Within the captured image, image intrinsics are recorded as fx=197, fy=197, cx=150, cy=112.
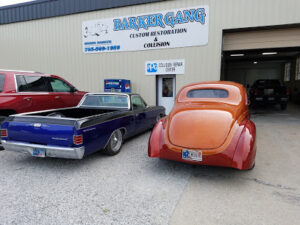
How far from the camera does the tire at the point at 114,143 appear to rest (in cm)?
429

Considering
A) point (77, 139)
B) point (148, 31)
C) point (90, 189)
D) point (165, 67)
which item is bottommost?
point (90, 189)

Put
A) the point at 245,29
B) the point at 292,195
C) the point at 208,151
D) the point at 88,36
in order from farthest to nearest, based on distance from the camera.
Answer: the point at 88,36
the point at 245,29
the point at 208,151
the point at 292,195

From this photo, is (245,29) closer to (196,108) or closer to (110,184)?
(196,108)

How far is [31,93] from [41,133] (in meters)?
2.67

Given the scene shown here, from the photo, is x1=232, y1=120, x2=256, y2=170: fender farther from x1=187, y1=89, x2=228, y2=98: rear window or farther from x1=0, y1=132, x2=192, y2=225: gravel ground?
x1=187, y1=89, x2=228, y2=98: rear window

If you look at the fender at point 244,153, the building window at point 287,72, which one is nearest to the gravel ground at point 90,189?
the fender at point 244,153

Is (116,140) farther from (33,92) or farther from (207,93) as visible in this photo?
(33,92)

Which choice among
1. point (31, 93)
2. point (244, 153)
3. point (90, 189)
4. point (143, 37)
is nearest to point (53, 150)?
point (90, 189)

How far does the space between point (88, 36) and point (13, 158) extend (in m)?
7.93

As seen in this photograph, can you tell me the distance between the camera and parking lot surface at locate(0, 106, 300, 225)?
2.37 m

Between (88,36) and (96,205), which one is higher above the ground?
(88,36)

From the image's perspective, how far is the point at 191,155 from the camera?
3.20 meters

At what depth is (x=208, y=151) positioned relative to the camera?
3121mm

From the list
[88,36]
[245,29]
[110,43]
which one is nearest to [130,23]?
[110,43]
